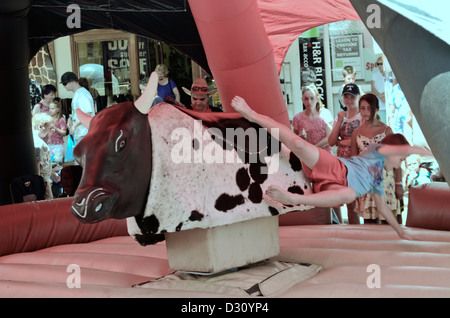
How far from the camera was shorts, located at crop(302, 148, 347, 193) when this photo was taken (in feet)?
7.47

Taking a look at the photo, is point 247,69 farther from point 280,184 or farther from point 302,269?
point 302,269

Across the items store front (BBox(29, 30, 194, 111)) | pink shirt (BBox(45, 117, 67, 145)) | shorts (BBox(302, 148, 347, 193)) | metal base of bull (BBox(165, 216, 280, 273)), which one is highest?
store front (BBox(29, 30, 194, 111))

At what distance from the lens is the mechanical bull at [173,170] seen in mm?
1944

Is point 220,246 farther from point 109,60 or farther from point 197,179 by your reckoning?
point 109,60

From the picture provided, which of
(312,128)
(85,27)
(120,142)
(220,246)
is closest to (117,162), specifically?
(120,142)

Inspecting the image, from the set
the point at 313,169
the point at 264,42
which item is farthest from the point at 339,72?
the point at 313,169

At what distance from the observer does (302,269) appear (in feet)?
7.84

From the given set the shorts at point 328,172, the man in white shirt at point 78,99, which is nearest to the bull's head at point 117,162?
the shorts at point 328,172

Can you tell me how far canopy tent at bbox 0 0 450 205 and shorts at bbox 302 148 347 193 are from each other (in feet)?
6.62

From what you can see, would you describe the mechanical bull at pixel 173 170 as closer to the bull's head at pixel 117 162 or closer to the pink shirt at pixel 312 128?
the bull's head at pixel 117 162

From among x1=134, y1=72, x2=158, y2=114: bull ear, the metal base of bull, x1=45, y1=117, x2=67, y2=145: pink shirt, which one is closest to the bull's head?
x1=134, y1=72, x2=158, y2=114: bull ear

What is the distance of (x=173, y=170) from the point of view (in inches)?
81.1

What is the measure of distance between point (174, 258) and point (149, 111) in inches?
22.4

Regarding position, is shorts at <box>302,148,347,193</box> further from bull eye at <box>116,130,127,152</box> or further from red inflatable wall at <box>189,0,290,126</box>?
bull eye at <box>116,130,127,152</box>
